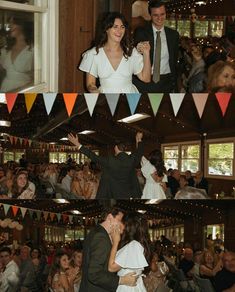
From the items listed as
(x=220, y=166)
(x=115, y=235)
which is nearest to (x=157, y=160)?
(x=220, y=166)

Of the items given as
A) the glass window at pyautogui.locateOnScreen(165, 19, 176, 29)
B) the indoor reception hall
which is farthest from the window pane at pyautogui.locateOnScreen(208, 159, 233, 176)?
the glass window at pyautogui.locateOnScreen(165, 19, 176, 29)

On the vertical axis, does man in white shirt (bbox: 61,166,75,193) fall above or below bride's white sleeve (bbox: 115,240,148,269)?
above

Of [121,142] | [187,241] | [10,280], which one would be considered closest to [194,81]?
[121,142]

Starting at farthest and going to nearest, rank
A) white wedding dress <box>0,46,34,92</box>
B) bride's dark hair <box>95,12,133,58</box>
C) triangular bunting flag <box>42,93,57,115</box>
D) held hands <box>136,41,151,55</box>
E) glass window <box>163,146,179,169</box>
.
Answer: glass window <box>163,146,179,169</box> → white wedding dress <box>0,46,34,92</box> → triangular bunting flag <box>42,93,57,115</box> → held hands <box>136,41,151,55</box> → bride's dark hair <box>95,12,133,58</box>

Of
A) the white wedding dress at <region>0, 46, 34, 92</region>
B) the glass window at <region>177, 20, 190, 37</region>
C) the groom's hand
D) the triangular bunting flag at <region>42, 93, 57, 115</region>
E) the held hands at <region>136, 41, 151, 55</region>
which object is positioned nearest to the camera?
the groom's hand

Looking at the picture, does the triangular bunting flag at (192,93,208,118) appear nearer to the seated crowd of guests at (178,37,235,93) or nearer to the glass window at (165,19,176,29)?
the seated crowd of guests at (178,37,235,93)

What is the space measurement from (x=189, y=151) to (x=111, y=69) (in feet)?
3.20

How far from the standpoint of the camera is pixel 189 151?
728 cm

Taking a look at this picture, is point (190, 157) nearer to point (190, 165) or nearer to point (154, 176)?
point (190, 165)

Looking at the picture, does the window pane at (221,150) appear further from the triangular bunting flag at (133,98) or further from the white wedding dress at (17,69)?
the white wedding dress at (17,69)

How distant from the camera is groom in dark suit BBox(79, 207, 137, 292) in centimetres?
608

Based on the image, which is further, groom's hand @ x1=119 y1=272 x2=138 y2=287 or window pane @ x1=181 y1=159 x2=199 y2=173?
window pane @ x1=181 y1=159 x2=199 y2=173

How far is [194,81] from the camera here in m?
7.43

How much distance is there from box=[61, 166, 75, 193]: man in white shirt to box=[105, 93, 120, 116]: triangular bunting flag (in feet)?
2.07
